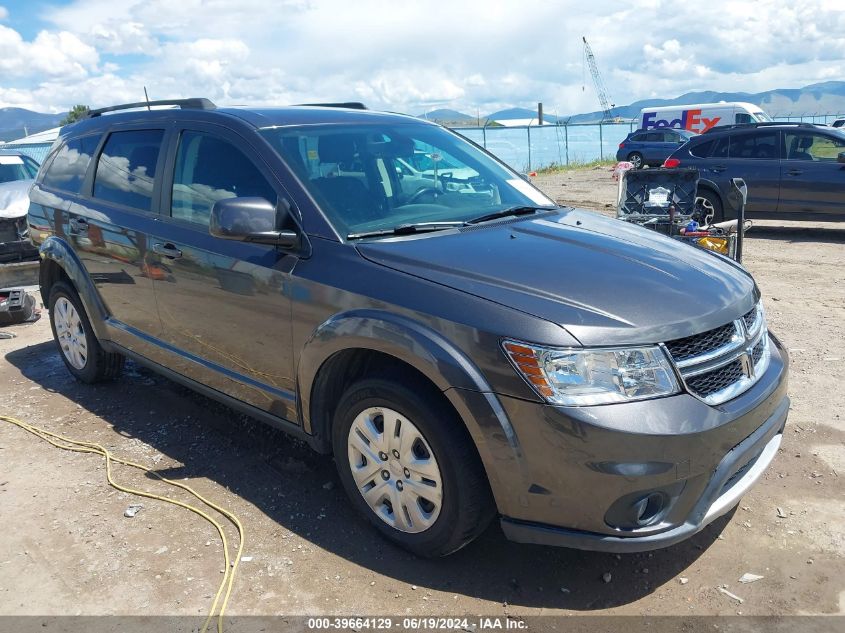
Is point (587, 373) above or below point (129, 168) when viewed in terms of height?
below

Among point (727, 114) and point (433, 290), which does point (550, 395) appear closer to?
point (433, 290)

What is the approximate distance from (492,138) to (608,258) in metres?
27.0

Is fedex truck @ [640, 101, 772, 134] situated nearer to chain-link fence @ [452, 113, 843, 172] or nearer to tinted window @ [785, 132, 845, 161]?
chain-link fence @ [452, 113, 843, 172]

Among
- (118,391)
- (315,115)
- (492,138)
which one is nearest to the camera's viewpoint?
(315,115)

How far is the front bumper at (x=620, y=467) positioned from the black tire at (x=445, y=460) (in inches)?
5.3

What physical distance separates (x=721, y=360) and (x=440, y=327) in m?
1.09

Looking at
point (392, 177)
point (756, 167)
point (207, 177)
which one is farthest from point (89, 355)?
point (756, 167)

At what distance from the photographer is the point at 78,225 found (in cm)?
486

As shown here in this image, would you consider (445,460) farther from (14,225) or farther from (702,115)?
(702,115)

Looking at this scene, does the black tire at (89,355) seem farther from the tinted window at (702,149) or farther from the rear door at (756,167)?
the tinted window at (702,149)

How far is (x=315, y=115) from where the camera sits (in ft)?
13.1

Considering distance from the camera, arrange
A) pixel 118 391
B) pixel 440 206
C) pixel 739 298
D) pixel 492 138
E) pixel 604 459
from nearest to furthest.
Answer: pixel 604 459
pixel 739 298
pixel 440 206
pixel 118 391
pixel 492 138

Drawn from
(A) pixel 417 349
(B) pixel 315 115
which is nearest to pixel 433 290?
(A) pixel 417 349

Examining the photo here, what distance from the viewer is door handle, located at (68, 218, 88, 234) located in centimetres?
479
